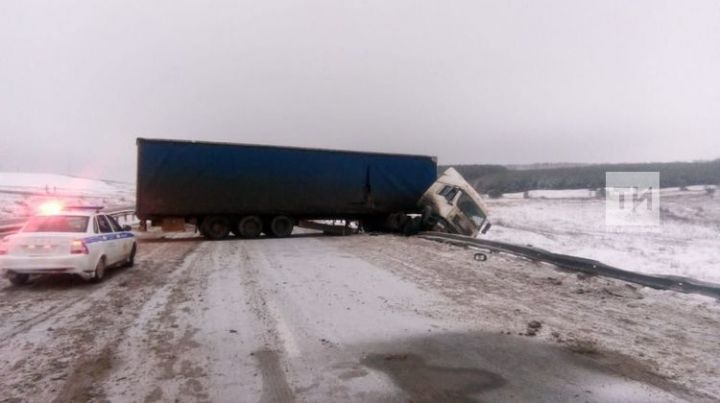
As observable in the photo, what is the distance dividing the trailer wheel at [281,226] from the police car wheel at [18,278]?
42.2ft

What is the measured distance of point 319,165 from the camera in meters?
24.0

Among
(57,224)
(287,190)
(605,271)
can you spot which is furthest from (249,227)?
(605,271)

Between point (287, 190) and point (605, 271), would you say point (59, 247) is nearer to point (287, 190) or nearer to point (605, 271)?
point (605, 271)

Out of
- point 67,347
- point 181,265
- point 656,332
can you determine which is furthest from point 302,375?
point 181,265

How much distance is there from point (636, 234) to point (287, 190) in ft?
55.0

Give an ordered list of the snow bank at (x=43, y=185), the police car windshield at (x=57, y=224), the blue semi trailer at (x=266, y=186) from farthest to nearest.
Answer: the snow bank at (x=43, y=185), the blue semi trailer at (x=266, y=186), the police car windshield at (x=57, y=224)

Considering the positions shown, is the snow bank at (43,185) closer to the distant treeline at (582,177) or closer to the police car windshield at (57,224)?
the distant treeline at (582,177)

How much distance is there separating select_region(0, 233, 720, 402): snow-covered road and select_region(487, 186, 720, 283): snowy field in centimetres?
535

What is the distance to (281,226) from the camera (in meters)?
23.7

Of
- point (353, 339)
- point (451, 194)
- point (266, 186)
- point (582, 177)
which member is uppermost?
point (582, 177)

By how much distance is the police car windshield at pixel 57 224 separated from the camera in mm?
10836

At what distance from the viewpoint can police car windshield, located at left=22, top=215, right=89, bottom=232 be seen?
35.6 feet

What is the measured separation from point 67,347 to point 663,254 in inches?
686

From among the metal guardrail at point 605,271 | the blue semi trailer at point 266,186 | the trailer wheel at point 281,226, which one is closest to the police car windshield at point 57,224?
the blue semi trailer at point 266,186
